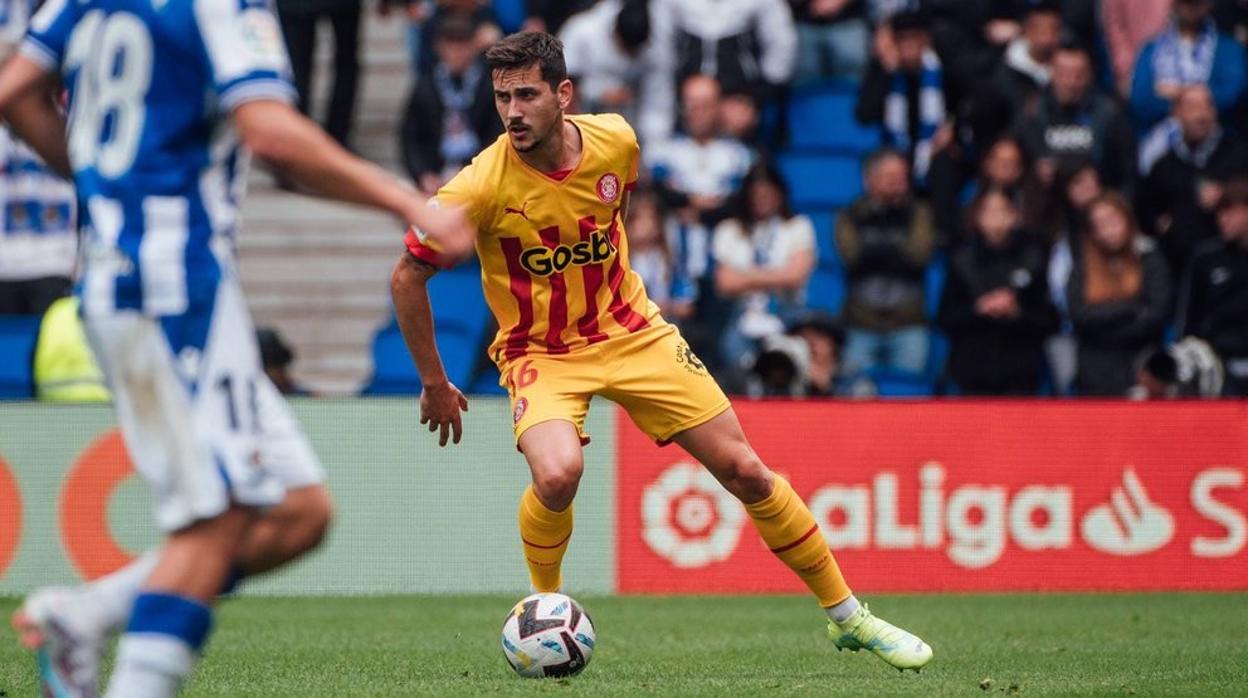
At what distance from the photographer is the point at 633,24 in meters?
14.4

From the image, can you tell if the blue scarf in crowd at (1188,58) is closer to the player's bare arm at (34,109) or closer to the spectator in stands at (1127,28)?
the spectator in stands at (1127,28)

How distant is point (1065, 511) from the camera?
1204cm

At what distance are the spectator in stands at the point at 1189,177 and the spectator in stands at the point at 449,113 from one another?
4.59m

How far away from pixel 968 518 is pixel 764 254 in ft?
8.35

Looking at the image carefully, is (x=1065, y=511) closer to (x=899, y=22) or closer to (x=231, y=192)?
A: (x=899, y=22)

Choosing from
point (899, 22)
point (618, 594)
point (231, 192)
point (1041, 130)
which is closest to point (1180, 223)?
point (1041, 130)

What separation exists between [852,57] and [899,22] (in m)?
0.82

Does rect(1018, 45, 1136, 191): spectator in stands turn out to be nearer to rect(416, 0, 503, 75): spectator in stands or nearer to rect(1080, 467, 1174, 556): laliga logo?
rect(1080, 467, 1174, 556): laliga logo

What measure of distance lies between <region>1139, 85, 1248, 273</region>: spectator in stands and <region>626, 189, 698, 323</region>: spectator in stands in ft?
11.1

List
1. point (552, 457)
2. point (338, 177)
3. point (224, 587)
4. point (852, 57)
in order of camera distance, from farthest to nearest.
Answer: point (852, 57)
point (552, 457)
point (224, 587)
point (338, 177)

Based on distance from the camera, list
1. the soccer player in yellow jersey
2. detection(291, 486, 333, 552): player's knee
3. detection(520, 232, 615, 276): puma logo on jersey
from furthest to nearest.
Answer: detection(520, 232, 615, 276): puma logo on jersey
the soccer player in yellow jersey
detection(291, 486, 333, 552): player's knee

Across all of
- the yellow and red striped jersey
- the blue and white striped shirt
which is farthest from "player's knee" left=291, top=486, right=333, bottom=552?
the yellow and red striped jersey

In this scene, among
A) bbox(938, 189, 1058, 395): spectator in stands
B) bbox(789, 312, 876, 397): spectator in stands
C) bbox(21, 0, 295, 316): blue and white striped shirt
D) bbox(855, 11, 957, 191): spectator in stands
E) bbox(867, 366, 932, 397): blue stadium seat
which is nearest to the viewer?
bbox(21, 0, 295, 316): blue and white striped shirt

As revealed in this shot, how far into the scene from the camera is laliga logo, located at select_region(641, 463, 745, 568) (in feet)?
39.1
